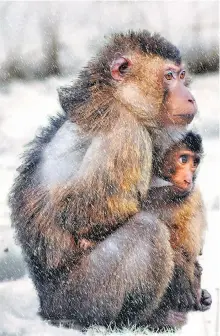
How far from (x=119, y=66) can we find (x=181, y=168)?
38 centimetres

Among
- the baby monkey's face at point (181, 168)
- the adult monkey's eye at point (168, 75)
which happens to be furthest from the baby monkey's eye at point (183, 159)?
the adult monkey's eye at point (168, 75)

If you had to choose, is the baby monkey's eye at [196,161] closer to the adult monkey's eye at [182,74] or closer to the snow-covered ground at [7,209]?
the snow-covered ground at [7,209]

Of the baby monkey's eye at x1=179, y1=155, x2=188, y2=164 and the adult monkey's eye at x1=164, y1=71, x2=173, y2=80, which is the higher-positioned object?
the adult monkey's eye at x1=164, y1=71, x2=173, y2=80

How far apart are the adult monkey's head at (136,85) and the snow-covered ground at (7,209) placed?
7cm

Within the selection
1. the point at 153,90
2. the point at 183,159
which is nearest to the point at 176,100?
the point at 153,90

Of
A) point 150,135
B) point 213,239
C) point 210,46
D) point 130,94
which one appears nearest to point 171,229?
point 213,239

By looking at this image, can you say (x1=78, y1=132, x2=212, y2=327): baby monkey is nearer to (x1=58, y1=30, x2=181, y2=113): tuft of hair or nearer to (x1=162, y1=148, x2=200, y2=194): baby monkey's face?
(x1=162, y1=148, x2=200, y2=194): baby monkey's face

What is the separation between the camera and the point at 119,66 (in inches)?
74.3

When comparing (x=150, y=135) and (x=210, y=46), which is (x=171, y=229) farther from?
(x=210, y=46)

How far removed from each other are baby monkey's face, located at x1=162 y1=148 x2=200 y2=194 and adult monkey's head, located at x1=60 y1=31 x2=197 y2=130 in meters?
0.10

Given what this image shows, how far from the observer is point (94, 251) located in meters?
1.88

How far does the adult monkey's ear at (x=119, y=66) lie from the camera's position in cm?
189

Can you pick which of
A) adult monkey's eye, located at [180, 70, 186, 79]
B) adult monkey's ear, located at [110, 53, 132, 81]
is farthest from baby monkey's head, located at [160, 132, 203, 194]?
adult monkey's ear, located at [110, 53, 132, 81]

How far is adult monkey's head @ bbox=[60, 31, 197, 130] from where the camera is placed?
1.89m
